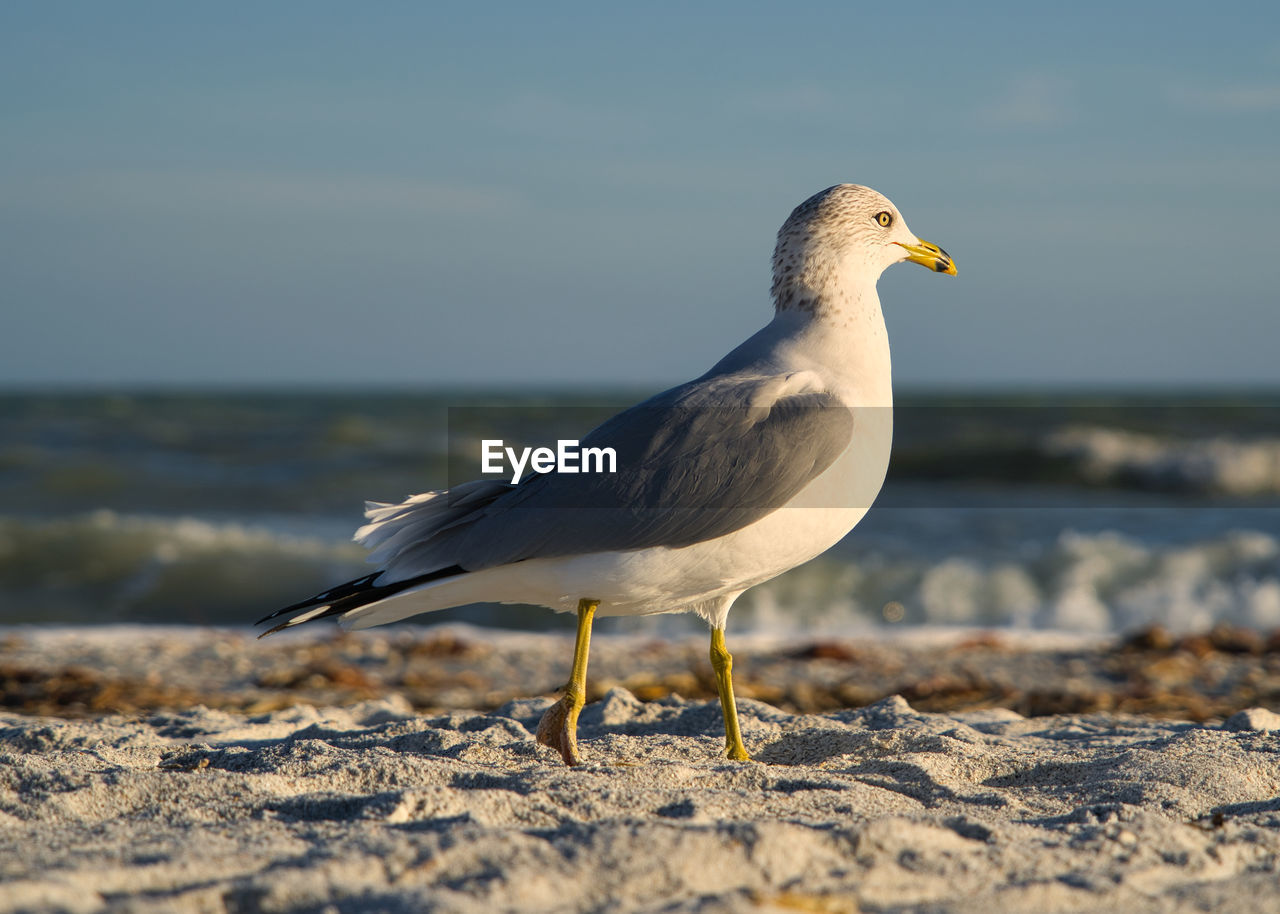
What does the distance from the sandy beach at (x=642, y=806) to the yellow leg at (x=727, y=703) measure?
11cm

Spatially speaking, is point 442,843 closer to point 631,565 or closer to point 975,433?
point 631,565

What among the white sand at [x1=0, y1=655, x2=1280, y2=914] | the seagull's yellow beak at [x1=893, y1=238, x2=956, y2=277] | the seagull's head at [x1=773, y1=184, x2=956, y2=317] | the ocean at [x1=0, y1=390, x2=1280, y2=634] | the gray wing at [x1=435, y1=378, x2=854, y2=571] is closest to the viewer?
the white sand at [x1=0, y1=655, x2=1280, y2=914]

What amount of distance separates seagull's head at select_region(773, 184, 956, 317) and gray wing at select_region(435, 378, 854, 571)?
18.1 inches

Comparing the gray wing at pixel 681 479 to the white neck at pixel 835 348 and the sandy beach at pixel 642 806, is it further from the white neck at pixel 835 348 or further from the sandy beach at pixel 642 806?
the sandy beach at pixel 642 806

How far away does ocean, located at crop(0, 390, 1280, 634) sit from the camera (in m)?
9.38

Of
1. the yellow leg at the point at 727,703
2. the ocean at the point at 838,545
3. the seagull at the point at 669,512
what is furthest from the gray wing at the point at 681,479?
the ocean at the point at 838,545

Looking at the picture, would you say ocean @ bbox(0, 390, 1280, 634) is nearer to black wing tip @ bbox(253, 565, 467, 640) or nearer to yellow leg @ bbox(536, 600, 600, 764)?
→ yellow leg @ bbox(536, 600, 600, 764)

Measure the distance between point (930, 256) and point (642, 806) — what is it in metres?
2.22

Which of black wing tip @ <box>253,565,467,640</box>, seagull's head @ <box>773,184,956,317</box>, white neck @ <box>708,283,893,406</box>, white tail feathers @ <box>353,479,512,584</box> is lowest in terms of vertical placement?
black wing tip @ <box>253,565,467,640</box>

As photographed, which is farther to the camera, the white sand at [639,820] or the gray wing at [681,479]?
the gray wing at [681,479]

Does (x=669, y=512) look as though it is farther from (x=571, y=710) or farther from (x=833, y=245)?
(x=833, y=245)

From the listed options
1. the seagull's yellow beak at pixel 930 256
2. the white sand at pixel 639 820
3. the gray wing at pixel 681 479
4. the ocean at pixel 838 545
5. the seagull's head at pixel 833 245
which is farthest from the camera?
the ocean at pixel 838 545

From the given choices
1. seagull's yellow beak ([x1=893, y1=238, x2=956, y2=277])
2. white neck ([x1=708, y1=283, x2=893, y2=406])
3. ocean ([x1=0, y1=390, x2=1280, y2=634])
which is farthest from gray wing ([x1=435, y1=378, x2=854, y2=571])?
ocean ([x1=0, y1=390, x2=1280, y2=634])

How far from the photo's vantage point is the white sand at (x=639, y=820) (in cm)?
183
